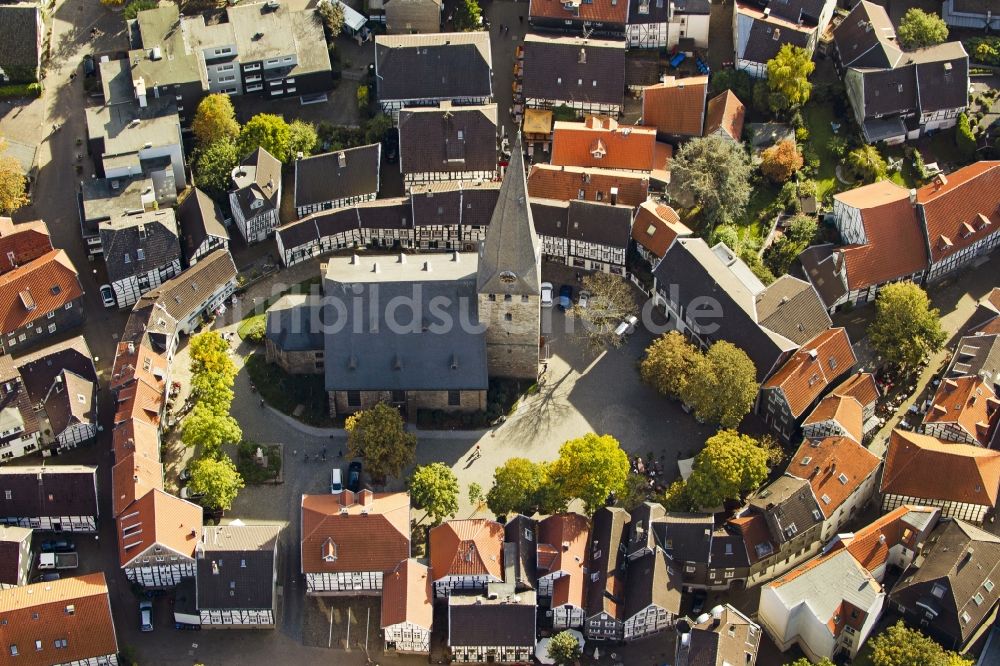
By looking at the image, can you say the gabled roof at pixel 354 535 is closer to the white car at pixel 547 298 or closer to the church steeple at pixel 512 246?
the church steeple at pixel 512 246

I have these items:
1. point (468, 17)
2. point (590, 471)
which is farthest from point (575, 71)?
point (590, 471)

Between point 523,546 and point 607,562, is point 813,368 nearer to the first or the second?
point 607,562

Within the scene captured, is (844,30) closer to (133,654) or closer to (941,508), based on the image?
(941,508)

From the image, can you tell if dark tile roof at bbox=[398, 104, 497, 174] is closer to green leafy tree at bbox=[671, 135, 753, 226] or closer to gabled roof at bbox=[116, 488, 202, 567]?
green leafy tree at bbox=[671, 135, 753, 226]

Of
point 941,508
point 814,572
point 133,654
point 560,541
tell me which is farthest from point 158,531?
point 941,508

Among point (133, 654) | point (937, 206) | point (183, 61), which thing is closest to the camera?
point (133, 654)

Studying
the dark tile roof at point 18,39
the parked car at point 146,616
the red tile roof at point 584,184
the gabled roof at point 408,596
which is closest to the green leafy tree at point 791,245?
the red tile roof at point 584,184

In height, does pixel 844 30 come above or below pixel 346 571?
above
